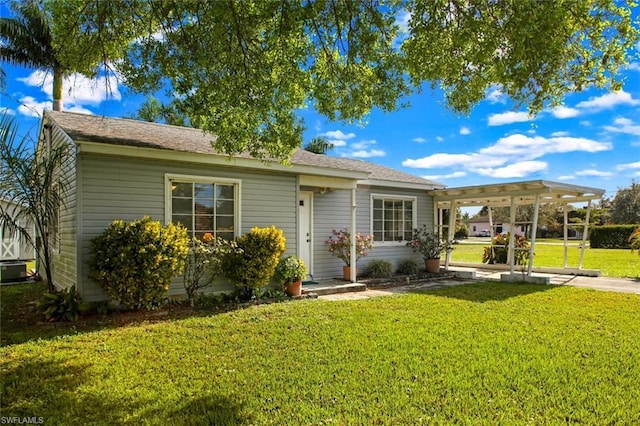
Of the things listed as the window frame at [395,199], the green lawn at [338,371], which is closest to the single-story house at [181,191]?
the window frame at [395,199]

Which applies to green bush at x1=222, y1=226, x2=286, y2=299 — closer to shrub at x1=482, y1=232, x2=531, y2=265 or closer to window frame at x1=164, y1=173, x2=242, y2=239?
window frame at x1=164, y1=173, x2=242, y2=239

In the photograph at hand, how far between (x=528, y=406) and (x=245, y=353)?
3029 mm

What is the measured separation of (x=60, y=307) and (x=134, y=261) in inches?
53.2

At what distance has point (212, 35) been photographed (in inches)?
216

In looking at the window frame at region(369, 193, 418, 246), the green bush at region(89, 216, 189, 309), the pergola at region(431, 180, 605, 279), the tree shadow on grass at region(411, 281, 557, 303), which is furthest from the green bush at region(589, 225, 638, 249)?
the green bush at region(89, 216, 189, 309)

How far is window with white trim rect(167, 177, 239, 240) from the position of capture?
24.9 ft

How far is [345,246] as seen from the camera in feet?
33.6

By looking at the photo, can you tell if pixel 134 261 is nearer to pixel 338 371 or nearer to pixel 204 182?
pixel 204 182

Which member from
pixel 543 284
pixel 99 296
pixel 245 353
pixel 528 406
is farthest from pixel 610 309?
pixel 99 296

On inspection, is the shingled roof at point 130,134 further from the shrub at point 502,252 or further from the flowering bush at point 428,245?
the shrub at point 502,252

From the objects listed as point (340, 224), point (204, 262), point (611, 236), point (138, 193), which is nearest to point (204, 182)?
point (138, 193)

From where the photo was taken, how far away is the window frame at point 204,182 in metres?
7.38

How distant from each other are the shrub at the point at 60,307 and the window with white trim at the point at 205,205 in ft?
7.00

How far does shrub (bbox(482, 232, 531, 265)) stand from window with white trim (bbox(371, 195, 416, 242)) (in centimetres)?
346
